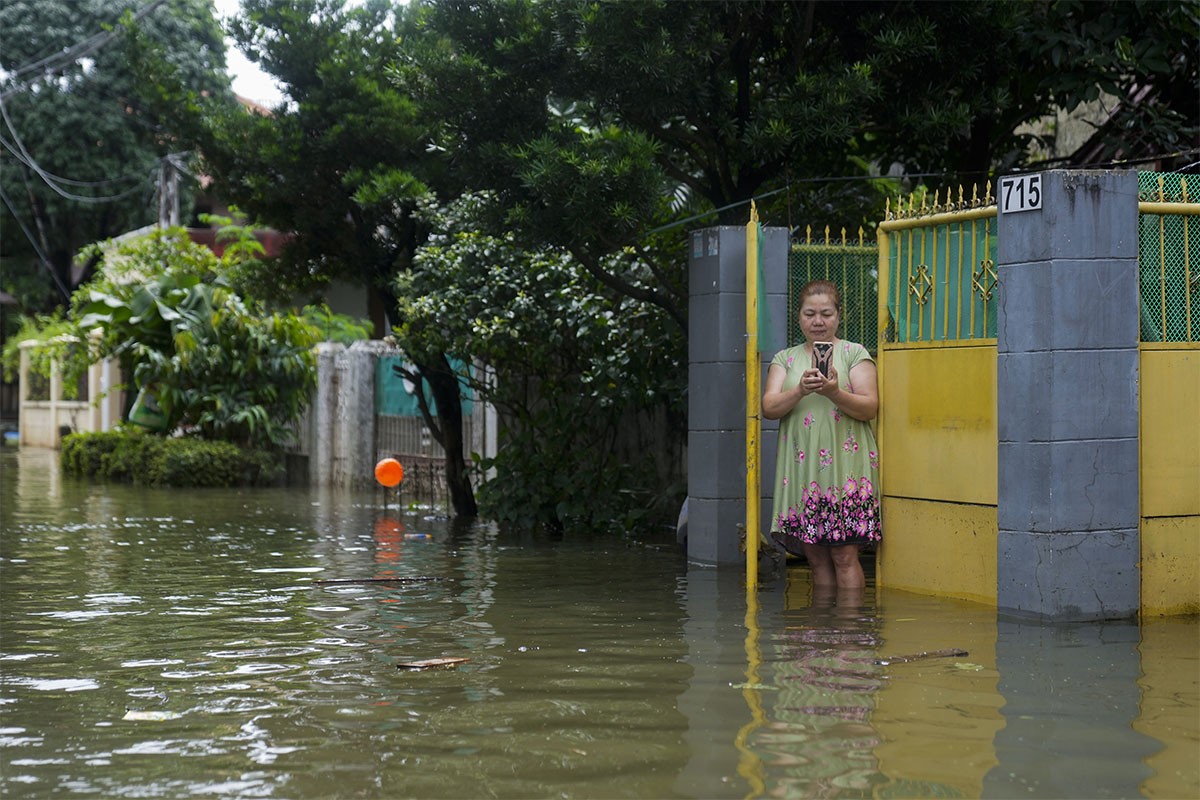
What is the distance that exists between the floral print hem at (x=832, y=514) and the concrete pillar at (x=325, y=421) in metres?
14.7

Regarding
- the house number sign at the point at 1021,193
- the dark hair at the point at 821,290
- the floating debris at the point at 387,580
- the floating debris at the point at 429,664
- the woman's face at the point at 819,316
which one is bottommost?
the floating debris at the point at 429,664

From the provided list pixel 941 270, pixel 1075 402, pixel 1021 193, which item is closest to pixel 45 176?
pixel 941 270

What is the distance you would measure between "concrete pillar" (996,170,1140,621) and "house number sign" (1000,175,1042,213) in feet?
0.11

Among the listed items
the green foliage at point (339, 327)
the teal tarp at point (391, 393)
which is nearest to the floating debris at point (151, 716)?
the teal tarp at point (391, 393)

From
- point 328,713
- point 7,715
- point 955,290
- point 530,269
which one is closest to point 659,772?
point 328,713

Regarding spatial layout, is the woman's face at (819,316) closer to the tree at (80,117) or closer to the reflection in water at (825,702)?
the reflection in water at (825,702)

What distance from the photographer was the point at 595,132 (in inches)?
495

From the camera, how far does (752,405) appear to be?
976cm

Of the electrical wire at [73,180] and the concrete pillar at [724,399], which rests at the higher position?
the electrical wire at [73,180]

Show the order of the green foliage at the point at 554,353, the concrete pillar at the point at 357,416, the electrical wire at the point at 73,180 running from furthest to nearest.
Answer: the electrical wire at the point at 73,180 → the concrete pillar at the point at 357,416 → the green foliage at the point at 554,353

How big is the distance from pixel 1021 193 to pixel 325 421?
16.4 metres

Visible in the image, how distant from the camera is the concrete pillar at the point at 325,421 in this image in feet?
76.6

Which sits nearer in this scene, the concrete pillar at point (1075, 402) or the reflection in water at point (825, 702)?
the reflection in water at point (825, 702)

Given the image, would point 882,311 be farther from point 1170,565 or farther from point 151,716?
point 151,716
